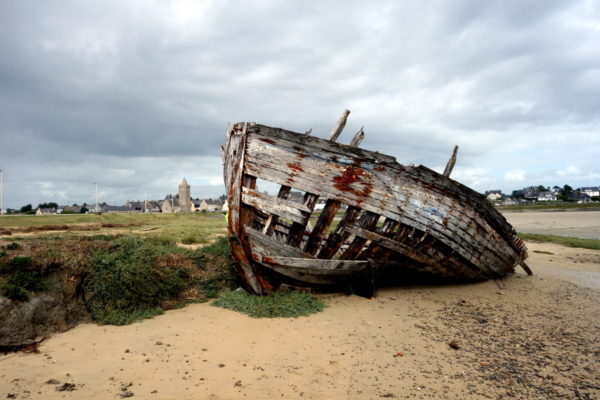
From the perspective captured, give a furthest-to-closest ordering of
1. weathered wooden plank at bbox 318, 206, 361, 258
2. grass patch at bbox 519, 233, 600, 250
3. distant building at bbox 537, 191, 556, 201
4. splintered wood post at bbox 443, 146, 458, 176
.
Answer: distant building at bbox 537, 191, 556, 201 → grass patch at bbox 519, 233, 600, 250 → splintered wood post at bbox 443, 146, 458, 176 → weathered wooden plank at bbox 318, 206, 361, 258

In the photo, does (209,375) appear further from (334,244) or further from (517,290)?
(517,290)

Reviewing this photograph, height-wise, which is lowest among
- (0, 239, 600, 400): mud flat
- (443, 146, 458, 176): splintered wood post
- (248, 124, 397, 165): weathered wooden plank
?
(0, 239, 600, 400): mud flat

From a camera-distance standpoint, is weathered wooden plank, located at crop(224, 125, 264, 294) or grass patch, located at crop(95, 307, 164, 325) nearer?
grass patch, located at crop(95, 307, 164, 325)

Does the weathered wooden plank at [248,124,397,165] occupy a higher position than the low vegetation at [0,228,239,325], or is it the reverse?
the weathered wooden plank at [248,124,397,165]

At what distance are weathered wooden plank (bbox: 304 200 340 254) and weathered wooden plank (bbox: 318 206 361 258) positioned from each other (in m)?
0.22

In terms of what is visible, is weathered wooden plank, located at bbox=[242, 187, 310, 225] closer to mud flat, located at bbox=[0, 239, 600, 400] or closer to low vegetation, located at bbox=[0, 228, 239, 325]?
mud flat, located at bbox=[0, 239, 600, 400]

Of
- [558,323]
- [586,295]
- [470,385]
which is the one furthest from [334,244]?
[586,295]

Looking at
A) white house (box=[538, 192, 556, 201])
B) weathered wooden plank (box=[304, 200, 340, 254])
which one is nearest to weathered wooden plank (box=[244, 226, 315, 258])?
weathered wooden plank (box=[304, 200, 340, 254])

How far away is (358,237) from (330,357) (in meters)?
2.79

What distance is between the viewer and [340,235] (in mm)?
6797

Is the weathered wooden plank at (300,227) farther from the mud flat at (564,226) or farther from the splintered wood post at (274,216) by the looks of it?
the mud flat at (564,226)

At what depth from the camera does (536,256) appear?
15031 millimetres

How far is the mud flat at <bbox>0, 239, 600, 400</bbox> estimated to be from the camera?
383cm

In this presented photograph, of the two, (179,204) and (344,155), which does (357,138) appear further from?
(179,204)
